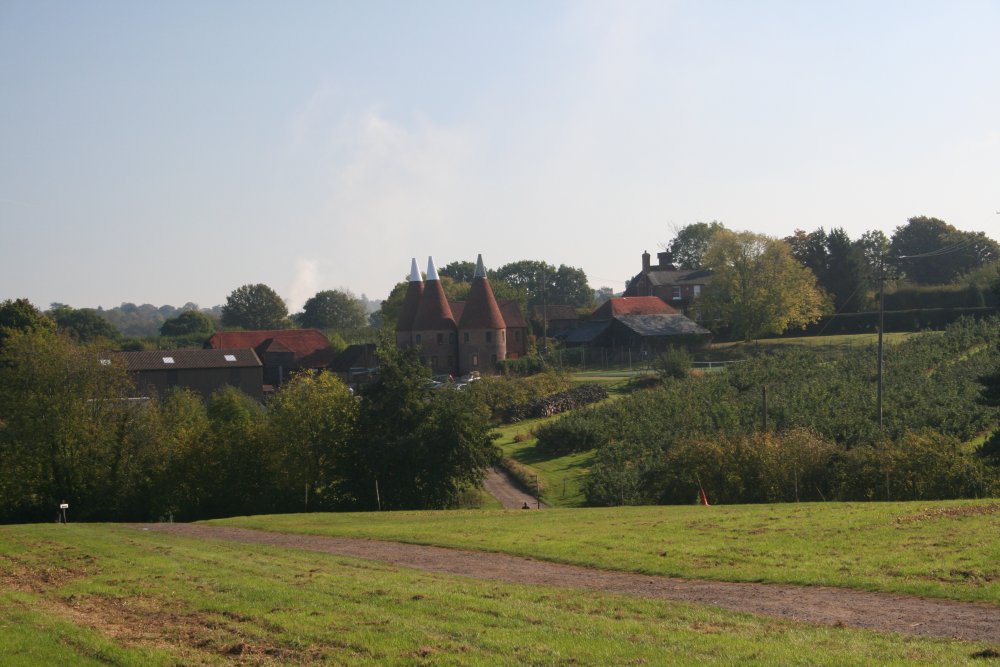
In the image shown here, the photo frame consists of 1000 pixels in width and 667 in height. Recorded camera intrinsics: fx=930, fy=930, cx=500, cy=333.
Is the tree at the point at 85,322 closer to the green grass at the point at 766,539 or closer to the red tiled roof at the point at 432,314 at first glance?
the red tiled roof at the point at 432,314

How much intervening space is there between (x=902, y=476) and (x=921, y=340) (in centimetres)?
4259

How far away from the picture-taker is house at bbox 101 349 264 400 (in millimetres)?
66688

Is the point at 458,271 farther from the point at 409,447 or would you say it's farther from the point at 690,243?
the point at 409,447

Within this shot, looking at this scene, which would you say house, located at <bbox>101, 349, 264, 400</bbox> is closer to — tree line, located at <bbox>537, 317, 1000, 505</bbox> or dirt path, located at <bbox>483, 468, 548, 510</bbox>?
tree line, located at <bbox>537, 317, 1000, 505</bbox>

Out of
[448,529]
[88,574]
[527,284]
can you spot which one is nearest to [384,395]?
[448,529]

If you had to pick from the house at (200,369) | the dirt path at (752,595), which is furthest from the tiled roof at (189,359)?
the dirt path at (752,595)

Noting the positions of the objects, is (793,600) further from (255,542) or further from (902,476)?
(902,476)

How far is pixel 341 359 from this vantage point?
285ft

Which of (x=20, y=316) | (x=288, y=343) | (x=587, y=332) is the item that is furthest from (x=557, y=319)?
(x=20, y=316)

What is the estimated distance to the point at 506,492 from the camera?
4025 cm

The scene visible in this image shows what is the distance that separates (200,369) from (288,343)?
926 inches

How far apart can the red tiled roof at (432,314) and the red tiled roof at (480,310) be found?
4.82 feet

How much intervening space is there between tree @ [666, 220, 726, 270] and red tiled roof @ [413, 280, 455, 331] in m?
72.1

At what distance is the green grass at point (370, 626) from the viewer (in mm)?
10055
